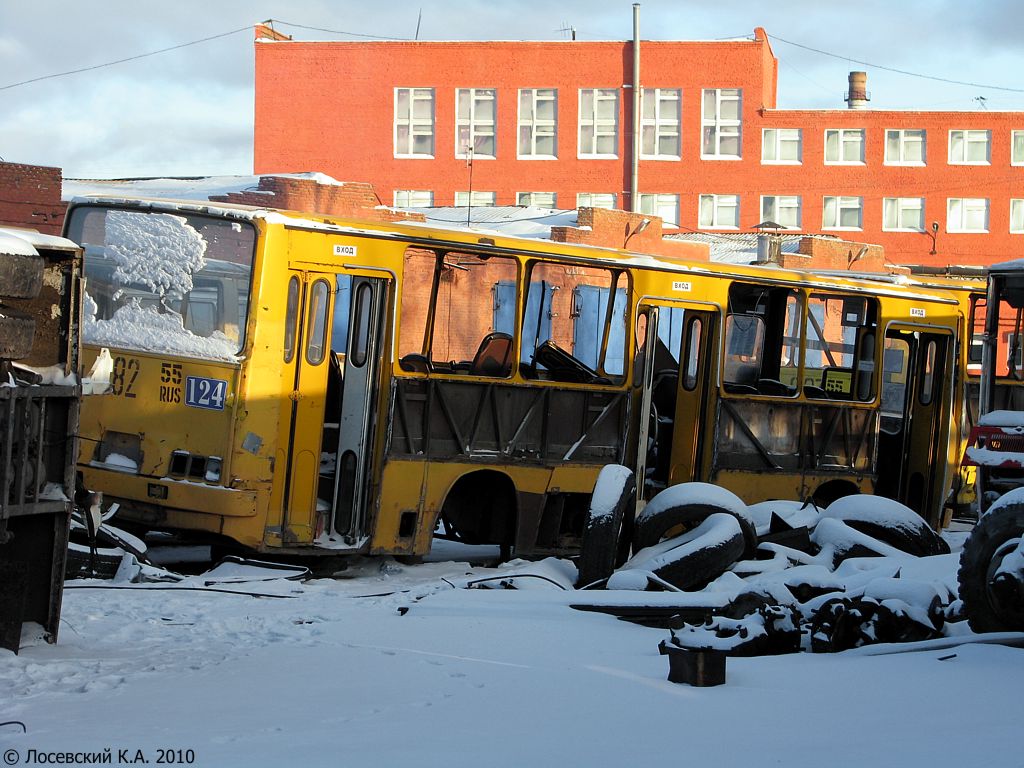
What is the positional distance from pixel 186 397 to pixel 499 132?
160 ft

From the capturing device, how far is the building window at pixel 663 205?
58.2 meters

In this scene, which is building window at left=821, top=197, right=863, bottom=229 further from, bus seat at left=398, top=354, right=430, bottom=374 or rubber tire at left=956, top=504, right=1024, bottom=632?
rubber tire at left=956, top=504, right=1024, bottom=632

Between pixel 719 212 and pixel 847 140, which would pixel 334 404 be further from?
pixel 847 140

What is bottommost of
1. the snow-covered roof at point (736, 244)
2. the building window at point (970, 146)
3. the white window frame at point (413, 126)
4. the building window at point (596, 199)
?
the snow-covered roof at point (736, 244)

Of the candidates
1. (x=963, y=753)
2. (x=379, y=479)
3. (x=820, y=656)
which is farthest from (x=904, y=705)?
(x=379, y=479)

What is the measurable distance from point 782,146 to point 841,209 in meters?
3.94

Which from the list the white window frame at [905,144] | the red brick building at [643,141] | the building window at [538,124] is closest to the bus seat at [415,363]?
the red brick building at [643,141]

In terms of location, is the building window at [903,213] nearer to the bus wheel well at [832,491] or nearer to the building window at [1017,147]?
the building window at [1017,147]

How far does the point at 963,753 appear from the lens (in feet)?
16.7

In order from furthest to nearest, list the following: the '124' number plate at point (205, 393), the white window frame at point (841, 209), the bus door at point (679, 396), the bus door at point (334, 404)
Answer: the white window frame at point (841, 209) → the bus door at point (679, 396) → the bus door at point (334, 404) → the '124' number plate at point (205, 393)

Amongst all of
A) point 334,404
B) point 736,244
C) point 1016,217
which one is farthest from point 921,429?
point 1016,217

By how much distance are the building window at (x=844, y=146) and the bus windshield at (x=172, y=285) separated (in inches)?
2048

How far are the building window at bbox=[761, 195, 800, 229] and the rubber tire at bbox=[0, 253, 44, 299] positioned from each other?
54.3 m

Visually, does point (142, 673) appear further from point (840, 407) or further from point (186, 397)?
point (840, 407)
